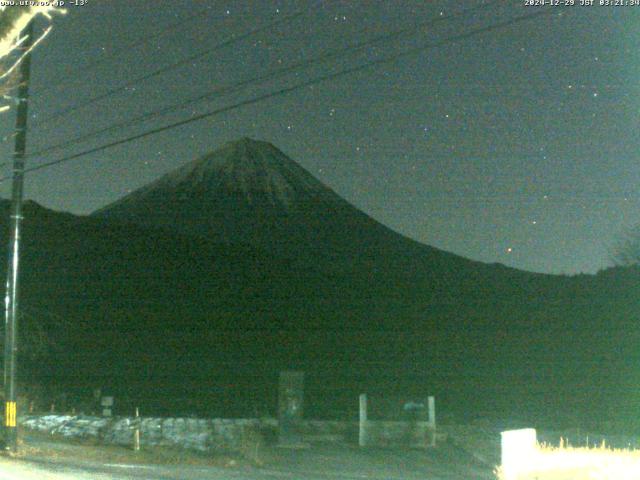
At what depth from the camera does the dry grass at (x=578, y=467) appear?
1092 centimetres

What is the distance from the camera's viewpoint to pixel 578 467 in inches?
459

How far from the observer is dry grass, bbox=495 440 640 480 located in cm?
1092

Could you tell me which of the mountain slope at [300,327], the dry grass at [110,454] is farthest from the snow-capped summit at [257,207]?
the dry grass at [110,454]

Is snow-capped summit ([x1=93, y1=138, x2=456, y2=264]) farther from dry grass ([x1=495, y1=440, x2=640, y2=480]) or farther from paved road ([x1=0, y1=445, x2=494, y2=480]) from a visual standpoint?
dry grass ([x1=495, y1=440, x2=640, y2=480])

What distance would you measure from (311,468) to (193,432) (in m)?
4.90

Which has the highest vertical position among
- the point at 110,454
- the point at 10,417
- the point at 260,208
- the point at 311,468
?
the point at 260,208

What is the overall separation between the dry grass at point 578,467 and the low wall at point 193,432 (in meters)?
7.38

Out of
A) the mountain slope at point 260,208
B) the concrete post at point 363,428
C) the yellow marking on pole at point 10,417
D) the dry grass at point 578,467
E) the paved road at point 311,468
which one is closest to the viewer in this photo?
the dry grass at point 578,467

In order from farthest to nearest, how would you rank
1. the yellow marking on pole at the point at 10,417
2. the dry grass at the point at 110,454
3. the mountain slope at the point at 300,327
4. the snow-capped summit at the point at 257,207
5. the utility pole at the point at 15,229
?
the snow-capped summit at the point at 257,207, the mountain slope at the point at 300,327, the utility pole at the point at 15,229, the yellow marking on pole at the point at 10,417, the dry grass at the point at 110,454

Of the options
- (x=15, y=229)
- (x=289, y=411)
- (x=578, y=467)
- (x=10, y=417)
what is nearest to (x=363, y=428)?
(x=289, y=411)

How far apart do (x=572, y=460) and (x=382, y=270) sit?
90.8 meters

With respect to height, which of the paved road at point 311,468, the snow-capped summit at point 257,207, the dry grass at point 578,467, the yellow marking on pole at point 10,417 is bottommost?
the paved road at point 311,468

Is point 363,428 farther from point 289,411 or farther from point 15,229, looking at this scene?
point 15,229

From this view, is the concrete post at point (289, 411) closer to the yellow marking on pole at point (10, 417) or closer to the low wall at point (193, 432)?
the low wall at point (193, 432)
